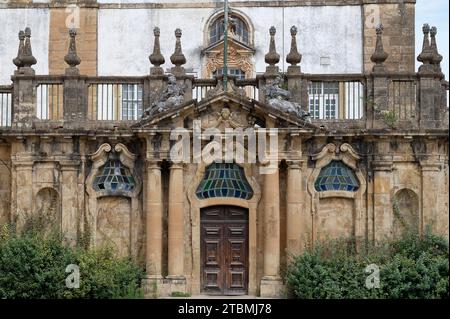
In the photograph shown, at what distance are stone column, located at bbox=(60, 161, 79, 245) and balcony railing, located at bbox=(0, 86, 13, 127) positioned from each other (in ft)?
7.96

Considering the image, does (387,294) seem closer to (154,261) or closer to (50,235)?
(154,261)

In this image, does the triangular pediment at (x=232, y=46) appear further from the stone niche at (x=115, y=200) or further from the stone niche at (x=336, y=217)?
the stone niche at (x=336, y=217)

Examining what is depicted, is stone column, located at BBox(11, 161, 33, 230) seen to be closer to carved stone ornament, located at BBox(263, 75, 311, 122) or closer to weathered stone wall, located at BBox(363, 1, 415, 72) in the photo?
carved stone ornament, located at BBox(263, 75, 311, 122)

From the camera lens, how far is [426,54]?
103ft

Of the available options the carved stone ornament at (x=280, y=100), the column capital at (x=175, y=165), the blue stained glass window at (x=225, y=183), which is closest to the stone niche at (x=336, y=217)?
the blue stained glass window at (x=225, y=183)

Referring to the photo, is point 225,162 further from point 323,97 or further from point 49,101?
point 49,101

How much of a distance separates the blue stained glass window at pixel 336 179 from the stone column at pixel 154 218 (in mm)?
4348

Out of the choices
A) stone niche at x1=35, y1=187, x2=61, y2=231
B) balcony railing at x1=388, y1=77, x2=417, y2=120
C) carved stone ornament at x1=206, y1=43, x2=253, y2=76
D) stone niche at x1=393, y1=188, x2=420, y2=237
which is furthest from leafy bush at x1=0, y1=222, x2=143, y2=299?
carved stone ornament at x1=206, y1=43, x2=253, y2=76

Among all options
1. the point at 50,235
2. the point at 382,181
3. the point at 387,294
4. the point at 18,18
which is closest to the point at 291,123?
the point at 382,181

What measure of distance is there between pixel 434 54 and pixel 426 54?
0.76ft

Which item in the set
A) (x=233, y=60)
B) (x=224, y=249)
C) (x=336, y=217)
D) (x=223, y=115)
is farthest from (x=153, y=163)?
(x=233, y=60)

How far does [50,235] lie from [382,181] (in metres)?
9.08

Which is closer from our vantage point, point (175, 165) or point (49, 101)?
point (175, 165)

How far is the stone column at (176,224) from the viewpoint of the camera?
101 feet
